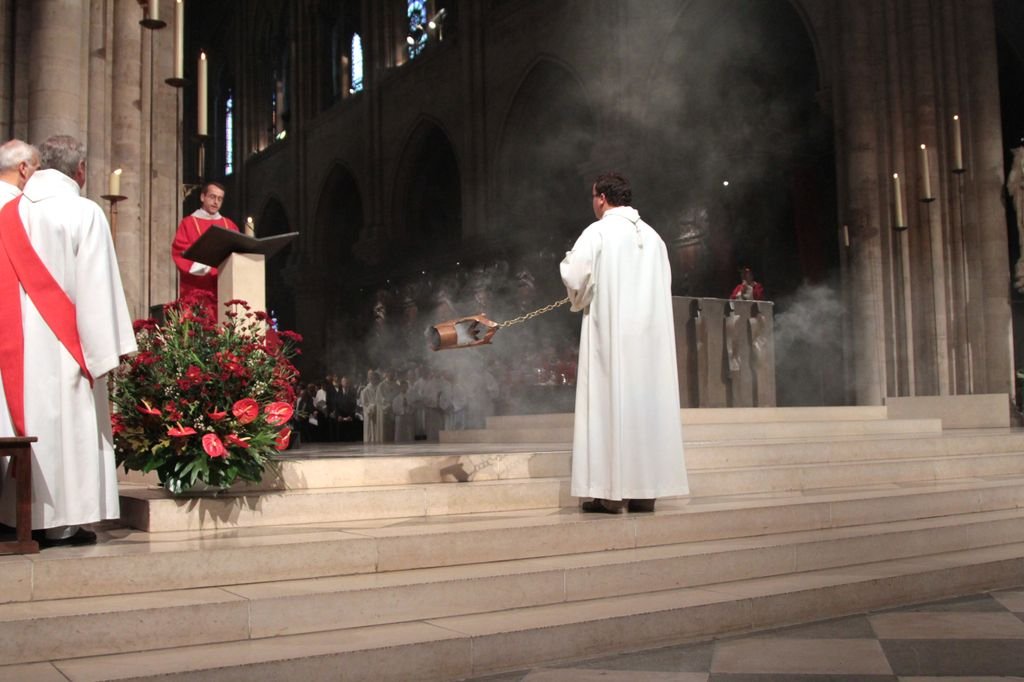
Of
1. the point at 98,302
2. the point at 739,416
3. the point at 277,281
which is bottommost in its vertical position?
the point at 739,416

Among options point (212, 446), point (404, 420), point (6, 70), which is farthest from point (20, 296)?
point (404, 420)

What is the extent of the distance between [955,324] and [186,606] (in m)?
11.7

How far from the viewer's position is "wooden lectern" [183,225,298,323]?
5.04 meters

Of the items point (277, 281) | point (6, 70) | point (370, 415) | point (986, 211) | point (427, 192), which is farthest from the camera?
point (277, 281)

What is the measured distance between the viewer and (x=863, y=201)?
13234 millimetres

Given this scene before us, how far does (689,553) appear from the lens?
14.5ft

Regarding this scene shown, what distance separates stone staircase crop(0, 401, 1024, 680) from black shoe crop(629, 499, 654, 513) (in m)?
0.13

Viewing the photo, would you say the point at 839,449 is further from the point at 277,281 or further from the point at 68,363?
the point at 277,281

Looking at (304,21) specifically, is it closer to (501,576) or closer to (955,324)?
(955,324)

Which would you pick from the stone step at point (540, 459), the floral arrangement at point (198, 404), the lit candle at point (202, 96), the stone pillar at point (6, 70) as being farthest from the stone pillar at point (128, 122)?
the floral arrangement at point (198, 404)

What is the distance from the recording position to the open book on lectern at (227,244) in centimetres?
493

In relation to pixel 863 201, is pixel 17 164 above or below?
below

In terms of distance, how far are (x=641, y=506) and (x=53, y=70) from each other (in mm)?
4887

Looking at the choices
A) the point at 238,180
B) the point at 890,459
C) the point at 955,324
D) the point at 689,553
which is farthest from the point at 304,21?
the point at 689,553
